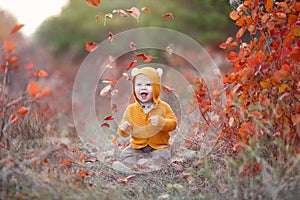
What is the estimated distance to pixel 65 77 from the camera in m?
11.5

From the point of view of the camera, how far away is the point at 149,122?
337 cm

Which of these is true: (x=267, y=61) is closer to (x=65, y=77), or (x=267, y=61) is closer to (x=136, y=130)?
(x=136, y=130)

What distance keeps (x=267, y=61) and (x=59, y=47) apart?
1069 centimetres

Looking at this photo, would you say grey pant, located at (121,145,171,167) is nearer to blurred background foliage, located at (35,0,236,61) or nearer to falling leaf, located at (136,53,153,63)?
falling leaf, located at (136,53,153,63)

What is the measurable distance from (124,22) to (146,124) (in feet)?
24.1

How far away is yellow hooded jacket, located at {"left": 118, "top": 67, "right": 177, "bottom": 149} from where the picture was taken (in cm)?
336

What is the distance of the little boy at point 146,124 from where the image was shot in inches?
132

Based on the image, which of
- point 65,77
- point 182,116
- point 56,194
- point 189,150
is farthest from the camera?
point 65,77

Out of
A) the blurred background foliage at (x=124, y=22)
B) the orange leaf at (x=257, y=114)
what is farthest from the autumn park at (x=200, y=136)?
the blurred background foliage at (x=124, y=22)

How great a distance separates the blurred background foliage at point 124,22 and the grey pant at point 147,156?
2.05m

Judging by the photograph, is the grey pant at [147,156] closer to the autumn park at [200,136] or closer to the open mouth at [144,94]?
the autumn park at [200,136]

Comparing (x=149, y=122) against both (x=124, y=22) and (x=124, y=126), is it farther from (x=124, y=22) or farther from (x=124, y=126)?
(x=124, y=22)

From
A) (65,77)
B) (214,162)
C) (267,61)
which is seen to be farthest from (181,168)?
(65,77)

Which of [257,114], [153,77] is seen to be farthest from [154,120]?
[257,114]
